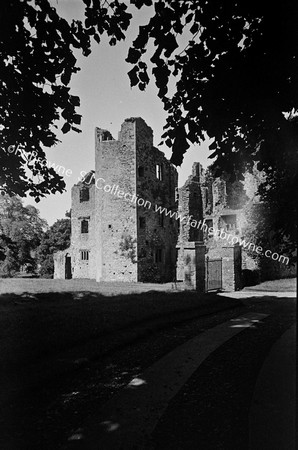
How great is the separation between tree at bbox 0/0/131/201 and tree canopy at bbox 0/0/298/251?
0.6 inches

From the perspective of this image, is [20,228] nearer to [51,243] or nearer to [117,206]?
[51,243]

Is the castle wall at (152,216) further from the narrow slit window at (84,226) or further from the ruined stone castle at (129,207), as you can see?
the narrow slit window at (84,226)

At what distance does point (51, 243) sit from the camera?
1833 inches

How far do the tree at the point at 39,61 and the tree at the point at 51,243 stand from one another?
129 feet

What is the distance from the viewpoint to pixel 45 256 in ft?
150

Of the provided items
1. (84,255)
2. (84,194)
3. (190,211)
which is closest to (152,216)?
(190,211)

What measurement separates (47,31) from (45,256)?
1677 inches

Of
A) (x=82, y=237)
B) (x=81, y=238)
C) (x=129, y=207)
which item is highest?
(x=129, y=207)

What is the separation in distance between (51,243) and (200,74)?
144ft

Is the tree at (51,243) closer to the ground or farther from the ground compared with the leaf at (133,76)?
closer to the ground

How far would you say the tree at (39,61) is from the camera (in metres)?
5.31

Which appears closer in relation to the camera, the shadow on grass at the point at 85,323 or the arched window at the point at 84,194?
the shadow on grass at the point at 85,323

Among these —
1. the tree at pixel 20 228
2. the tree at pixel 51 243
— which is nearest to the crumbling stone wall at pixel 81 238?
the tree at pixel 20 228

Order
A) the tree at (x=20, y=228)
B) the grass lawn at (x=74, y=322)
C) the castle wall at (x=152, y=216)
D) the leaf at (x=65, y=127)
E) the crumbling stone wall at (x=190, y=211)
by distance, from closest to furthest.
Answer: the leaf at (x=65, y=127)
the grass lawn at (x=74, y=322)
the castle wall at (x=152, y=216)
the crumbling stone wall at (x=190, y=211)
the tree at (x=20, y=228)
